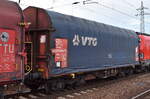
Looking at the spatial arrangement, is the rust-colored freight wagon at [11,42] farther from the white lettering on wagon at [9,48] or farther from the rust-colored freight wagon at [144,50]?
the rust-colored freight wagon at [144,50]

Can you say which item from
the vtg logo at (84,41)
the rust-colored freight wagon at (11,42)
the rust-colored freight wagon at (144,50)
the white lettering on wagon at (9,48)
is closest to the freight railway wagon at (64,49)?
the vtg logo at (84,41)

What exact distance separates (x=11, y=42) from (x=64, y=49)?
9.64 ft

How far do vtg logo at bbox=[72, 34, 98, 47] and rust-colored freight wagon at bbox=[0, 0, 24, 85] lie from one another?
3.26 metres

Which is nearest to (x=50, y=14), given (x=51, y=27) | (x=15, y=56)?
(x=51, y=27)

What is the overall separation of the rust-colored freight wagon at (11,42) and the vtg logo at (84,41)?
326 centimetres

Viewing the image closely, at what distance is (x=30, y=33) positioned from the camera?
838 cm

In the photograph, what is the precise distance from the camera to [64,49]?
28.0ft

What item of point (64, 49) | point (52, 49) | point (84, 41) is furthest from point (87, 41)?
point (52, 49)

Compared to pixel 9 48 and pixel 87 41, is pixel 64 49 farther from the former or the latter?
pixel 9 48

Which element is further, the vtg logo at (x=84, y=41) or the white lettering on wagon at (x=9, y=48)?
the vtg logo at (x=84, y=41)

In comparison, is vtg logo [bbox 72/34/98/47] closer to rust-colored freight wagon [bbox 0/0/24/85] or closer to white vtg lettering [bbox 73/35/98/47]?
white vtg lettering [bbox 73/35/98/47]

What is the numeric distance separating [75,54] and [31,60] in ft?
7.26

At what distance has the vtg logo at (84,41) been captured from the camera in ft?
30.1

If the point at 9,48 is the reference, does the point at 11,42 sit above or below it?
above
